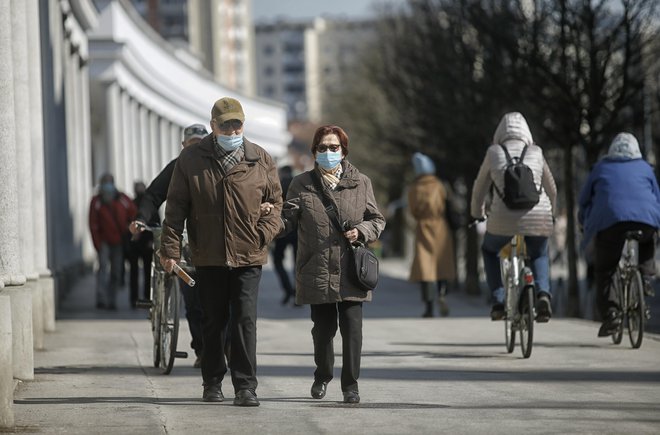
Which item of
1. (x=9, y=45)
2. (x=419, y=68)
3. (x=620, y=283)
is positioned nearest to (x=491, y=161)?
(x=620, y=283)

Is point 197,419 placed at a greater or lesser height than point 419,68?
lesser

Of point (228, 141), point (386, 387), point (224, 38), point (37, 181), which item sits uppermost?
point (224, 38)

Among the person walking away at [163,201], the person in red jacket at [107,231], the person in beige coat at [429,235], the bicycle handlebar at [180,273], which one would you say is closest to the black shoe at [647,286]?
the person walking away at [163,201]

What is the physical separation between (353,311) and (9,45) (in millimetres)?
2706

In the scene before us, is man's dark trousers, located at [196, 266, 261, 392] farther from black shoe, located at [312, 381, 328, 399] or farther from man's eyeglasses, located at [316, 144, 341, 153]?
man's eyeglasses, located at [316, 144, 341, 153]

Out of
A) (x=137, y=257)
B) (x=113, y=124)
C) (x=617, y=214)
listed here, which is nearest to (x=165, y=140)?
(x=113, y=124)

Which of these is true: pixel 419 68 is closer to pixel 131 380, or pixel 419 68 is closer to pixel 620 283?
pixel 620 283

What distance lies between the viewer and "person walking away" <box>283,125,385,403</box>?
11.1m

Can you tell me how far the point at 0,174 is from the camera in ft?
36.6

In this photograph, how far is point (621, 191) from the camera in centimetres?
1529

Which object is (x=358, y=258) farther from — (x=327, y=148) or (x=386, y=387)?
(x=386, y=387)

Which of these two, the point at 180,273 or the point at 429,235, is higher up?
the point at 429,235

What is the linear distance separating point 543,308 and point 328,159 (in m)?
3.60

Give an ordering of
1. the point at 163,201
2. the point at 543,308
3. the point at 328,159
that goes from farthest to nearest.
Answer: the point at 543,308, the point at 163,201, the point at 328,159
